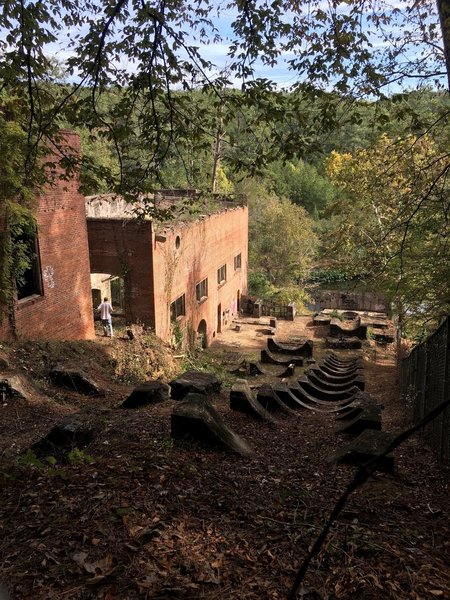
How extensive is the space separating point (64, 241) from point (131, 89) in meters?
7.62

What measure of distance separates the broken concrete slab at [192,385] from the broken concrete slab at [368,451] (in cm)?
305

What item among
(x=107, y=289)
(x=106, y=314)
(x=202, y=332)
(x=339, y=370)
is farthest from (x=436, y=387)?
(x=107, y=289)

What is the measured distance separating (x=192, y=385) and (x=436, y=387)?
402 centimetres

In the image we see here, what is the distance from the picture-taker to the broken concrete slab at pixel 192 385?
Answer: 304 inches

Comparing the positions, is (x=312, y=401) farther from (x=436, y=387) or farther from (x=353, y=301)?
(x=353, y=301)

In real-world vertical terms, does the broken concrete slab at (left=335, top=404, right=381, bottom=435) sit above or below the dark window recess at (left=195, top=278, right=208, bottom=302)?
above

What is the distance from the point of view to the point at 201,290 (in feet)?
75.4

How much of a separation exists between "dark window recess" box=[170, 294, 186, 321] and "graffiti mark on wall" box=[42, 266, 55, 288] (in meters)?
7.24

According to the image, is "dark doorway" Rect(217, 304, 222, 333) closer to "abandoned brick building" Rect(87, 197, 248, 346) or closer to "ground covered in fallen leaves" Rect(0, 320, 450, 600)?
"abandoned brick building" Rect(87, 197, 248, 346)

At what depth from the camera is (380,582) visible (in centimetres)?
266

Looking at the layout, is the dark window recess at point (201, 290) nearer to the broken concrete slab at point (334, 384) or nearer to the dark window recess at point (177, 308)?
the dark window recess at point (177, 308)

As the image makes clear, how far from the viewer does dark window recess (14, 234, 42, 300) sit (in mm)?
11070

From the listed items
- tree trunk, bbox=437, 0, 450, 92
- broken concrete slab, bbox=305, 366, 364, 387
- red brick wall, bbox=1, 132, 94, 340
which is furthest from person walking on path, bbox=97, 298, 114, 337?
tree trunk, bbox=437, 0, 450, 92

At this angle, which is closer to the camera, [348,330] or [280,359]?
[280,359]
